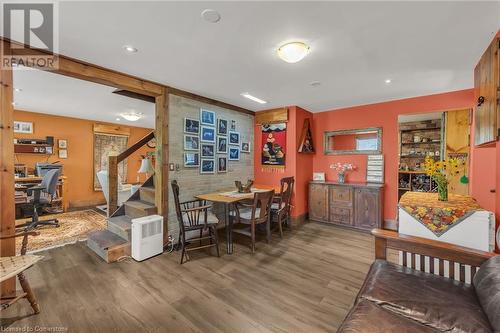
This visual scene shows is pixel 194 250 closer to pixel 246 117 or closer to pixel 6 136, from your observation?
pixel 6 136

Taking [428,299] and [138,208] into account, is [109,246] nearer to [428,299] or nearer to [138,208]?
[138,208]

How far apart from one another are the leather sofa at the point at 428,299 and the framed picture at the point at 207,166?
3.01 meters

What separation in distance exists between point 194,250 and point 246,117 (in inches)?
119

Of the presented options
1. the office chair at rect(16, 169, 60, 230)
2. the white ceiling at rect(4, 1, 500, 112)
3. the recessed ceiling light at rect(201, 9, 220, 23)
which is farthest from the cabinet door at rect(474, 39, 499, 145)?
the office chair at rect(16, 169, 60, 230)

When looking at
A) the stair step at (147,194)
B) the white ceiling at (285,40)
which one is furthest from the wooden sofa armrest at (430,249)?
the stair step at (147,194)

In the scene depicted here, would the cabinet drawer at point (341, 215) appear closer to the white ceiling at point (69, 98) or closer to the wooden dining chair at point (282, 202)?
the wooden dining chair at point (282, 202)

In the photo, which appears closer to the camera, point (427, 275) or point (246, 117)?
point (427, 275)

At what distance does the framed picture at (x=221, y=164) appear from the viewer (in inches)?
167

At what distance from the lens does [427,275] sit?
5.33ft

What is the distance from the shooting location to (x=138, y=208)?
3.41 meters

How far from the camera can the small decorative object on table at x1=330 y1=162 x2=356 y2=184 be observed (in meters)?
4.49

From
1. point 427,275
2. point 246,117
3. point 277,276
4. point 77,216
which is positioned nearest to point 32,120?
point 77,216

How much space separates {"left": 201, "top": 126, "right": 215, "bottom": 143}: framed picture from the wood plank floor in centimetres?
199

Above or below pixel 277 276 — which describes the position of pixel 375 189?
above
